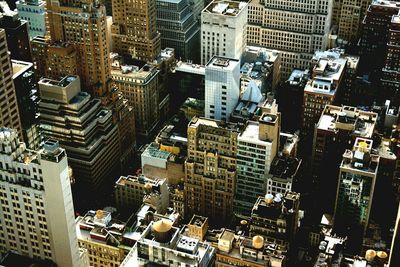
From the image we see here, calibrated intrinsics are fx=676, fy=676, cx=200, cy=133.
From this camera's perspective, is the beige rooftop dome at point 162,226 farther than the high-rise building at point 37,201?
Yes

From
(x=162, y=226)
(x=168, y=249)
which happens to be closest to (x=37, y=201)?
(x=162, y=226)

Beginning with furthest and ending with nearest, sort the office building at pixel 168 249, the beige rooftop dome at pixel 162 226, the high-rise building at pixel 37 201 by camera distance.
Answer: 1. the beige rooftop dome at pixel 162 226
2. the high-rise building at pixel 37 201
3. the office building at pixel 168 249

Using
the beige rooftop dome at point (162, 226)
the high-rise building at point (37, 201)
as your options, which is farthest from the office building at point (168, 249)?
the high-rise building at point (37, 201)

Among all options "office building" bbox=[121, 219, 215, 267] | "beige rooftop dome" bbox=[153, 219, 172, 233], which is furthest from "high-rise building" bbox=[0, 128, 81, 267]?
"beige rooftop dome" bbox=[153, 219, 172, 233]

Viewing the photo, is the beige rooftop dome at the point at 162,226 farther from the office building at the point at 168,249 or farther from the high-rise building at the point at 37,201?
the high-rise building at the point at 37,201

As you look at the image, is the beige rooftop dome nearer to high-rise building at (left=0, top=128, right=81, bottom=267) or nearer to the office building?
the office building

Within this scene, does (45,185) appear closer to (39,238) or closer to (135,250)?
(39,238)

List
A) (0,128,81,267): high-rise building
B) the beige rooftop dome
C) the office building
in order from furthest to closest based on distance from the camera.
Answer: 1. the beige rooftop dome
2. (0,128,81,267): high-rise building
3. the office building
